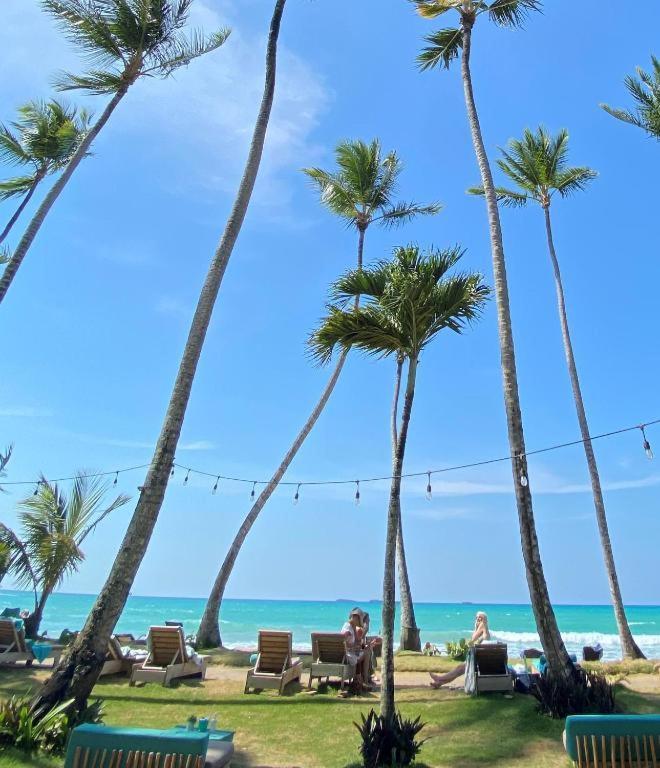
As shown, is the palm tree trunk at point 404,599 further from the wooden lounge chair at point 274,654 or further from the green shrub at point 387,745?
the green shrub at point 387,745

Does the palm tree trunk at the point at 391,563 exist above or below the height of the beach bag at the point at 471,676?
above

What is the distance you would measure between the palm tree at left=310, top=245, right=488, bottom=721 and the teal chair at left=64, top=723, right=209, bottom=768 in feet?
12.1

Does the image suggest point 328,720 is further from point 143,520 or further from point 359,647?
point 143,520

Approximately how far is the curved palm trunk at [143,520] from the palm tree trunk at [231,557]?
17.1 feet

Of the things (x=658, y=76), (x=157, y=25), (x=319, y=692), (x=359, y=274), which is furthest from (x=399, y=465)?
(x=658, y=76)

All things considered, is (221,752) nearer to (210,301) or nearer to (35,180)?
(210,301)

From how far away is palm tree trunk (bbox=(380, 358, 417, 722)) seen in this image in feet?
19.0

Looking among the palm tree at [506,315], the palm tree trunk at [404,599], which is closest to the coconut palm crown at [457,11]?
the palm tree at [506,315]

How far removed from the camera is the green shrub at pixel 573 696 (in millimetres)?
6754

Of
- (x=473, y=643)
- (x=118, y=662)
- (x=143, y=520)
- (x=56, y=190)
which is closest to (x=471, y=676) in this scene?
(x=473, y=643)

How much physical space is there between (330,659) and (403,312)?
229 inches

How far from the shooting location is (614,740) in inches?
159

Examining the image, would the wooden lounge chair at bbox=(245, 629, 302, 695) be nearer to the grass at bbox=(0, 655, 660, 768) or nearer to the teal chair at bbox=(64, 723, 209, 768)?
the grass at bbox=(0, 655, 660, 768)

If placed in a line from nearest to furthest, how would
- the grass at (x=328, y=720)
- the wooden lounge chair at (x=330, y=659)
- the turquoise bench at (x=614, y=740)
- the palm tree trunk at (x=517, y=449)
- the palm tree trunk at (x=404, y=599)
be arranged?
the turquoise bench at (x=614, y=740)
the grass at (x=328, y=720)
the palm tree trunk at (x=517, y=449)
the wooden lounge chair at (x=330, y=659)
the palm tree trunk at (x=404, y=599)
